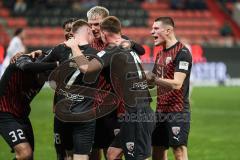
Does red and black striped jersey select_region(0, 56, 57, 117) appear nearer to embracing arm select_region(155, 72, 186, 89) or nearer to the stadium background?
embracing arm select_region(155, 72, 186, 89)

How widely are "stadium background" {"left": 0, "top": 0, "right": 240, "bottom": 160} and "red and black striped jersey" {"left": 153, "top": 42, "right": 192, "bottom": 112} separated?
2.49 meters

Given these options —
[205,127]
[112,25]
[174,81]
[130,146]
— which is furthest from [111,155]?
[205,127]

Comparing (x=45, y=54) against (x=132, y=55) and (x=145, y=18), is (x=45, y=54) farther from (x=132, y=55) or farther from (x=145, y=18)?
(x=145, y=18)

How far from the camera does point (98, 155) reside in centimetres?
938

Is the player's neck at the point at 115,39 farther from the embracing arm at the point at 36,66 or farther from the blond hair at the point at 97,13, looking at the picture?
the blond hair at the point at 97,13

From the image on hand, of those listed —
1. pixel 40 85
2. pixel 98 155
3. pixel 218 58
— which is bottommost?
pixel 218 58

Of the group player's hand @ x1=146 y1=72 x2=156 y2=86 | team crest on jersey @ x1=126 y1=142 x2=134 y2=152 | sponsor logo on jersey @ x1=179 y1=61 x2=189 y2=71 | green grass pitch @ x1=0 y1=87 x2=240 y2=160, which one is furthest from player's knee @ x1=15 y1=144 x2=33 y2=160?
green grass pitch @ x1=0 y1=87 x2=240 y2=160

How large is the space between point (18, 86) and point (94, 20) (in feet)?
4.69

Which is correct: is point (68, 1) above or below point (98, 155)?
below

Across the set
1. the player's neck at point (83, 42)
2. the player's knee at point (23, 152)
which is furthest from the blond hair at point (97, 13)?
the player's knee at point (23, 152)

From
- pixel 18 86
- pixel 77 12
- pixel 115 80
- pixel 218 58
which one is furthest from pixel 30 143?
pixel 77 12

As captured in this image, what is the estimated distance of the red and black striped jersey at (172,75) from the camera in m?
8.86

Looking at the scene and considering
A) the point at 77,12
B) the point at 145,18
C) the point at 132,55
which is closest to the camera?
the point at 132,55

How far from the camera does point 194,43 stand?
90.5ft
